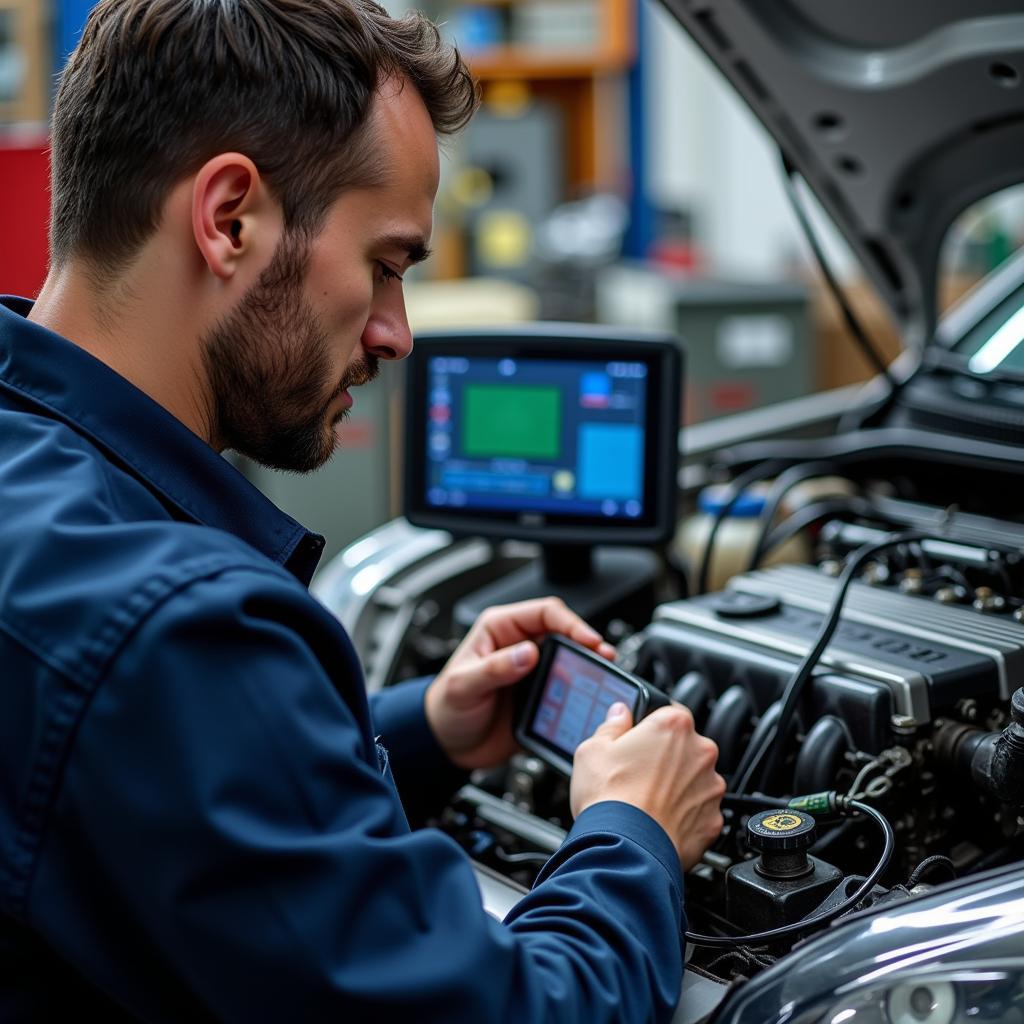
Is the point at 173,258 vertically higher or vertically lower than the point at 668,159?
higher

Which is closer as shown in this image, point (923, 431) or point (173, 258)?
point (173, 258)

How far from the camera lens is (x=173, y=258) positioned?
833mm

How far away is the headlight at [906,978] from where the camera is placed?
2.52 feet

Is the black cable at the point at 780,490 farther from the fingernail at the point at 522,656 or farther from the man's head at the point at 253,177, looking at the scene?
the man's head at the point at 253,177

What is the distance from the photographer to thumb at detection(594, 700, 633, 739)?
1028mm

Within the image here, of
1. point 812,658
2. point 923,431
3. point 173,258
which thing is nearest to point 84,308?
point 173,258

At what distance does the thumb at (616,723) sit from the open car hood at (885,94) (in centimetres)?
76

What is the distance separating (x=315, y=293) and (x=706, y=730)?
22.2 inches

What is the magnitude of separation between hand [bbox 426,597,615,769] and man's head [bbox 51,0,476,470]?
0.38 meters

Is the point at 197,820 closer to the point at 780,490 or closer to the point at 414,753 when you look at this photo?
the point at 414,753

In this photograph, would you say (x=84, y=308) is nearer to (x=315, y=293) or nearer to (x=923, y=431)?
(x=315, y=293)

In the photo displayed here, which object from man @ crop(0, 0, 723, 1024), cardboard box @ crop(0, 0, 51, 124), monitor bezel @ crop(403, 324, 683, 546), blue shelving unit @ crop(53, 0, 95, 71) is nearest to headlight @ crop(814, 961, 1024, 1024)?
man @ crop(0, 0, 723, 1024)

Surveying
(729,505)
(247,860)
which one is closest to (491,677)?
(729,505)

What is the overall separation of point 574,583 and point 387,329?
0.69m
